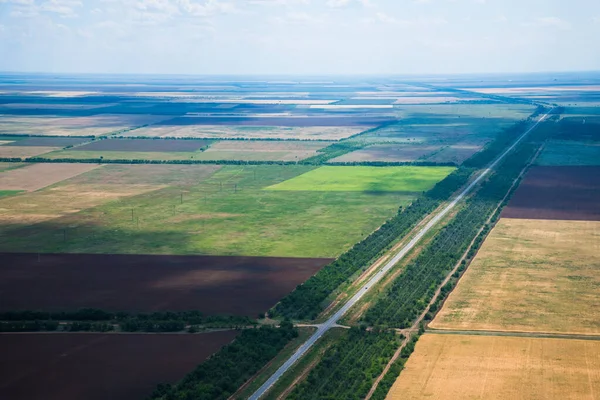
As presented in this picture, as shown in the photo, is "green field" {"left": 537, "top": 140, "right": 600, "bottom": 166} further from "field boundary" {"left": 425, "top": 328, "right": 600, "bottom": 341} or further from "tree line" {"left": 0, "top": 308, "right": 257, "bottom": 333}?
"tree line" {"left": 0, "top": 308, "right": 257, "bottom": 333}

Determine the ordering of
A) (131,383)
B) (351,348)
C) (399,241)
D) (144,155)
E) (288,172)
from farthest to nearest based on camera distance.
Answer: (144,155) < (288,172) < (399,241) < (351,348) < (131,383)

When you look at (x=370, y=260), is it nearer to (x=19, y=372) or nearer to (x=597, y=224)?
(x=597, y=224)

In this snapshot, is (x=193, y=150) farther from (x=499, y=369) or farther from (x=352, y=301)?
(x=499, y=369)

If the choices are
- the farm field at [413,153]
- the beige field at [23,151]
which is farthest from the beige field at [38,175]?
the farm field at [413,153]

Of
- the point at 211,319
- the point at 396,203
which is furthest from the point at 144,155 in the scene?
the point at 211,319

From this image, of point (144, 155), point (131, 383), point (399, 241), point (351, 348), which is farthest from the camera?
point (144, 155)

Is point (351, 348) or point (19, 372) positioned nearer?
point (19, 372)
